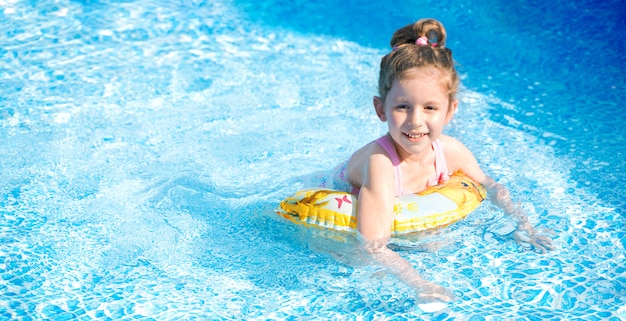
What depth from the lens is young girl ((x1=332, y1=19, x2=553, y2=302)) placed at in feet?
11.3

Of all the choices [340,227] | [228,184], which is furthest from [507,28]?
[340,227]

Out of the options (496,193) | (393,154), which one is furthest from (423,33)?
(496,193)

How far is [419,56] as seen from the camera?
11.3 ft

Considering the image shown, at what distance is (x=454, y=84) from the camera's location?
3566mm

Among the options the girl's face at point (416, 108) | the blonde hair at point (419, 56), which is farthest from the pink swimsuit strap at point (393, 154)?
the blonde hair at point (419, 56)

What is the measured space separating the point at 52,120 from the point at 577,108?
394cm

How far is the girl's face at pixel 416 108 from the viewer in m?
3.43

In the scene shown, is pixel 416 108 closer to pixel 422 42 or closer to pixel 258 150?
pixel 422 42

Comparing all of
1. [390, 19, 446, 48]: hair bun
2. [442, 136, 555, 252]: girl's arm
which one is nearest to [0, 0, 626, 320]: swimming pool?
[442, 136, 555, 252]: girl's arm

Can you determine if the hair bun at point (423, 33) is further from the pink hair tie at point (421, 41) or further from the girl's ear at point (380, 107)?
the girl's ear at point (380, 107)

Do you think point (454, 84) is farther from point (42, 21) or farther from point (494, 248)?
point (42, 21)

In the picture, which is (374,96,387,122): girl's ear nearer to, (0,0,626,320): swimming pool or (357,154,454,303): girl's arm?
(357,154,454,303): girl's arm

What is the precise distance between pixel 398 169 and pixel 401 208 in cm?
23

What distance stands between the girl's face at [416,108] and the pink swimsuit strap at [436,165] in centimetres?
11
